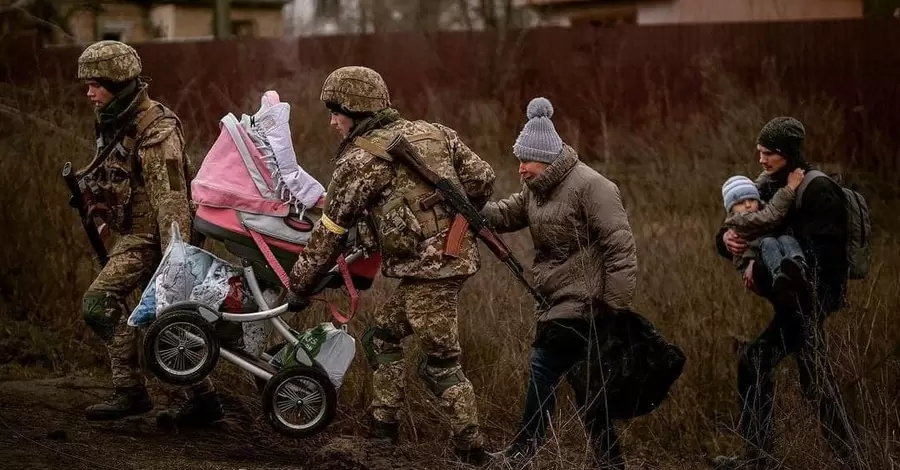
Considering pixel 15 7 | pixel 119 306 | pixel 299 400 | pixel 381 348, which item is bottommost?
pixel 299 400

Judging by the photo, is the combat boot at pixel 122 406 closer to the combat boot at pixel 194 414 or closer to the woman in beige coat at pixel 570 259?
the combat boot at pixel 194 414

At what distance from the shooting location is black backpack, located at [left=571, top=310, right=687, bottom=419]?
6117mm

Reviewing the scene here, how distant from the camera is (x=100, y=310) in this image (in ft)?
22.5

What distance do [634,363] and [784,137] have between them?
1.25 metres

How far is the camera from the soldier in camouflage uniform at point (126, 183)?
6773mm

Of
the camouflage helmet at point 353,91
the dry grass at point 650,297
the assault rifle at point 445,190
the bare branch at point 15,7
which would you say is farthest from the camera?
the bare branch at point 15,7

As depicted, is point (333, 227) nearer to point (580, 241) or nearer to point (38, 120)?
point (580, 241)

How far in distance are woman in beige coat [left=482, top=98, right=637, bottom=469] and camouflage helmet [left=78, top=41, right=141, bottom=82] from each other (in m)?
2.07

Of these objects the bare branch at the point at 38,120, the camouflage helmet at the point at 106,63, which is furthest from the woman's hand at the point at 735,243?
the bare branch at the point at 38,120

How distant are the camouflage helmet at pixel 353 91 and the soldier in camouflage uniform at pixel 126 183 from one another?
3.69 feet

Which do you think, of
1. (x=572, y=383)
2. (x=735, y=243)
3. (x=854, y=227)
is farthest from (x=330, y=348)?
(x=854, y=227)

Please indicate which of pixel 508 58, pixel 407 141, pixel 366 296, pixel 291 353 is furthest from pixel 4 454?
pixel 508 58

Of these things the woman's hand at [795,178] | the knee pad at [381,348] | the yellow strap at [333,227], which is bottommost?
the knee pad at [381,348]

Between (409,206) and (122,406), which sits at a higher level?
(409,206)
